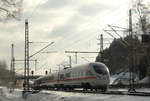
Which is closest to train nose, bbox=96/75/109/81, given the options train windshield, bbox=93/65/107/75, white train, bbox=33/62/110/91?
white train, bbox=33/62/110/91

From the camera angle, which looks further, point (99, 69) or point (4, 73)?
→ point (4, 73)

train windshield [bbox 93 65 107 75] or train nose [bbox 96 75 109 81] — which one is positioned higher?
train windshield [bbox 93 65 107 75]

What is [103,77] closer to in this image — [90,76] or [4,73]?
[90,76]

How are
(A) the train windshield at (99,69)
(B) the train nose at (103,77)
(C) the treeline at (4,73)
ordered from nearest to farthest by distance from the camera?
(B) the train nose at (103,77) < (A) the train windshield at (99,69) < (C) the treeline at (4,73)

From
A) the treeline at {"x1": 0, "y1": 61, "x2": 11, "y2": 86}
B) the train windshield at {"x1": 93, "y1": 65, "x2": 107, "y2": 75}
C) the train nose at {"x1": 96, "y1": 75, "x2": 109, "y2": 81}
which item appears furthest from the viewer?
the treeline at {"x1": 0, "y1": 61, "x2": 11, "y2": 86}

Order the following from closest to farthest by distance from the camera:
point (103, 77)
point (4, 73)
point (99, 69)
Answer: point (103, 77)
point (99, 69)
point (4, 73)

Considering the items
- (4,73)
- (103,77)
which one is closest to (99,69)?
(103,77)

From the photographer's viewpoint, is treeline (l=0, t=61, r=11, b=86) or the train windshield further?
treeline (l=0, t=61, r=11, b=86)

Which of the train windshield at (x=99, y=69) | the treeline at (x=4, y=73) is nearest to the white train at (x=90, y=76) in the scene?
the train windshield at (x=99, y=69)

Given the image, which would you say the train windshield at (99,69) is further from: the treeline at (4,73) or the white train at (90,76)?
the treeline at (4,73)

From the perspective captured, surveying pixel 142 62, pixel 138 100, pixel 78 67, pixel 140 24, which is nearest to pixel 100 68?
pixel 78 67

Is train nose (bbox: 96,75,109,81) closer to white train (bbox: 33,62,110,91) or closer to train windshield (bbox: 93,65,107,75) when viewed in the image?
white train (bbox: 33,62,110,91)

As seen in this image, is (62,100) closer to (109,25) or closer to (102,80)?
(102,80)

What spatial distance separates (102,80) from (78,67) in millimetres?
5719
